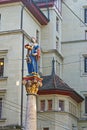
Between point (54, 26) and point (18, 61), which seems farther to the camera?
point (54, 26)

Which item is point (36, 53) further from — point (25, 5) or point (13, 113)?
point (25, 5)

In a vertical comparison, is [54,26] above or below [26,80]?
above

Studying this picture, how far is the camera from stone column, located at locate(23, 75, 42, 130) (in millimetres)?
15119

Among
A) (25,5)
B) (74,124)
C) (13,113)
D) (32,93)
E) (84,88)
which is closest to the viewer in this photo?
(32,93)

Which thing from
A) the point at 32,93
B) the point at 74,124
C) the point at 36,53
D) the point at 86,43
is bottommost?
the point at 74,124

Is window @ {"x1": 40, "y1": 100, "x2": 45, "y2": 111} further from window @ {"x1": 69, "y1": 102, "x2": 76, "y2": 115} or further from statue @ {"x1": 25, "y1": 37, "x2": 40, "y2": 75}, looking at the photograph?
statue @ {"x1": 25, "y1": 37, "x2": 40, "y2": 75}

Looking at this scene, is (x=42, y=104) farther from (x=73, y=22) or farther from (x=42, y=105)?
(x=73, y=22)

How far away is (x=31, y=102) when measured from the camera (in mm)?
15289

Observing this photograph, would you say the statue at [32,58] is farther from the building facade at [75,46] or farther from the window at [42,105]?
the building facade at [75,46]

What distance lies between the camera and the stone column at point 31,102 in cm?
1512

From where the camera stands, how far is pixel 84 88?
1715 inches

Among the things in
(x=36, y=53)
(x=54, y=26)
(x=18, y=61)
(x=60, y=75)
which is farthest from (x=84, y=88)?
(x=36, y=53)

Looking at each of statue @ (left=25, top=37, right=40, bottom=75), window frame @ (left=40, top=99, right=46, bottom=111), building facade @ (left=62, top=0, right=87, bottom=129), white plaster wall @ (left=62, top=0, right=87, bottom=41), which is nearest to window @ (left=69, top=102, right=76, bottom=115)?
building facade @ (left=62, top=0, right=87, bottom=129)

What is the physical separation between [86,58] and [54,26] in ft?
17.2
